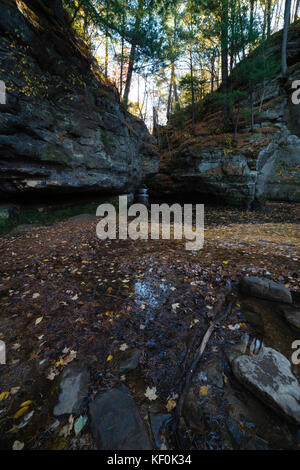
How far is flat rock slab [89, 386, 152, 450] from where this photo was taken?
1.46 metres

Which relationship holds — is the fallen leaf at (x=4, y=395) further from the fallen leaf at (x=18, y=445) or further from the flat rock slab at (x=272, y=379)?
the flat rock slab at (x=272, y=379)

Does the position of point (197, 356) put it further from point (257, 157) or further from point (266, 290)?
point (257, 157)

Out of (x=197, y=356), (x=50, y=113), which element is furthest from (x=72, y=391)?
(x=50, y=113)

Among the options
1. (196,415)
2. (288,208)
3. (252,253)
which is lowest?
(196,415)

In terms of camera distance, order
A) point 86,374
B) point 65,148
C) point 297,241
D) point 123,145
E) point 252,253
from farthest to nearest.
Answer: point 123,145 < point 65,148 < point 297,241 < point 252,253 < point 86,374

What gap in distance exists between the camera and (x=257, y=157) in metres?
11.1

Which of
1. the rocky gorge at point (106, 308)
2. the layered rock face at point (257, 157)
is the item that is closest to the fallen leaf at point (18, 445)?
the rocky gorge at point (106, 308)

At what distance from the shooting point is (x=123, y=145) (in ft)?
36.9

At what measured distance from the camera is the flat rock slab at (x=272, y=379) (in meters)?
1.60

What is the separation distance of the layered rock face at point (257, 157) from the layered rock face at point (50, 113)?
5.94 meters

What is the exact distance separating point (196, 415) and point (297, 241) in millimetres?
6333

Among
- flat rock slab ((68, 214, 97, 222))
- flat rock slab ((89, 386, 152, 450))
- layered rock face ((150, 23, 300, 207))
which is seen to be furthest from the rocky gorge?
layered rock face ((150, 23, 300, 207))
